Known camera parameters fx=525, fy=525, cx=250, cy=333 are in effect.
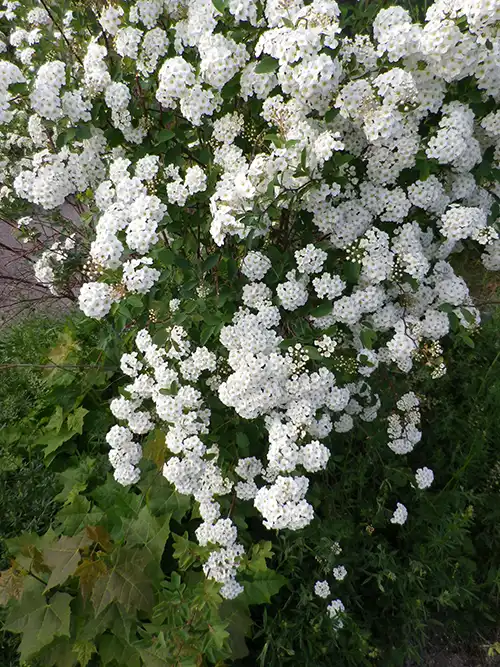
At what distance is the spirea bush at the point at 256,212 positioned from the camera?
71.2 inches

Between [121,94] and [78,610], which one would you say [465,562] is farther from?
[121,94]

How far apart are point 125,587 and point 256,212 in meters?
1.69

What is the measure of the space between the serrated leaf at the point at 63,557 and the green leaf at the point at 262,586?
0.77 m

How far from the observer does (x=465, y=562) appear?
2840 mm

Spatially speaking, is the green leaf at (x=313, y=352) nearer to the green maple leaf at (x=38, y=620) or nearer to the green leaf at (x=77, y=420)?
the green maple leaf at (x=38, y=620)

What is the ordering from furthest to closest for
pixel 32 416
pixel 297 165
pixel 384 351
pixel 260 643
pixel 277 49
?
1. pixel 32 416
2. pixel 260 643
3. pixel 384 351
4. pixel 297 165
5. pixel 277 49

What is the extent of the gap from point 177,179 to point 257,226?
551 mm

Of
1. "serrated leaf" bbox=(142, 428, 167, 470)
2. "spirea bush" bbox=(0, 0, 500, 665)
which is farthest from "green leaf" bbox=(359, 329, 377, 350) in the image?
"serrated leaf" bbox=(142, 428, 167, 470)

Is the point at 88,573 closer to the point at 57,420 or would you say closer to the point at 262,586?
the point at 262,586

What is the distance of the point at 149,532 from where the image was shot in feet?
8.38

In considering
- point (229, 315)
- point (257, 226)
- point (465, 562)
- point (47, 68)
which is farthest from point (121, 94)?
point (465, 562)

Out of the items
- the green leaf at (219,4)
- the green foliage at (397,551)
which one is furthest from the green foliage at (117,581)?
the green leaf at (219,4)

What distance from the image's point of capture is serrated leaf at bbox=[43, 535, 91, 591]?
91.3 inches

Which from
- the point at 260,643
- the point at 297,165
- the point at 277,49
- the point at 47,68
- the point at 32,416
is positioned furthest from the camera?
the point at 32,416
